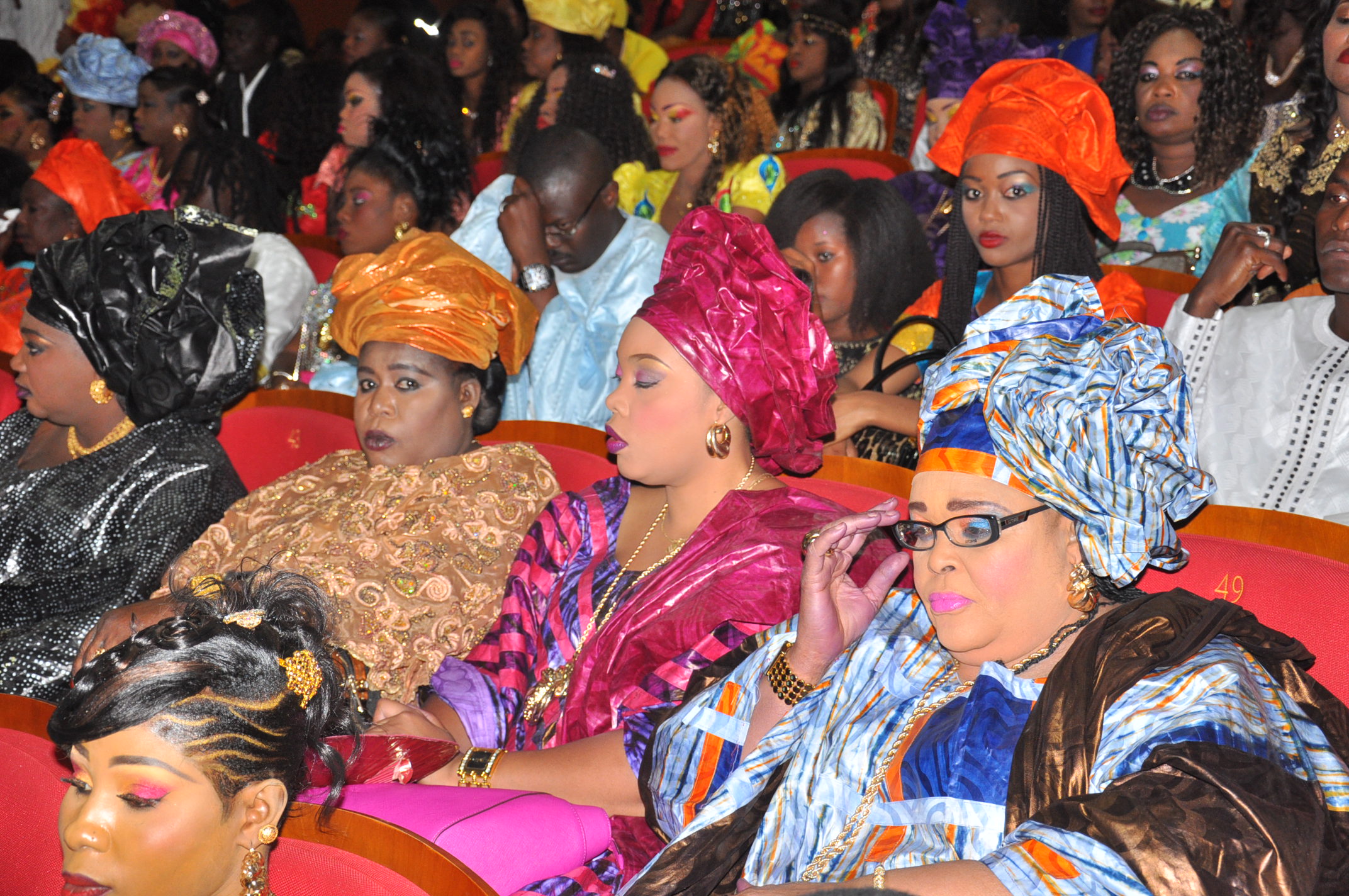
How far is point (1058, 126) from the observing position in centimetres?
326

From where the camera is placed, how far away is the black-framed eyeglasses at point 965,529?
5.77 ft

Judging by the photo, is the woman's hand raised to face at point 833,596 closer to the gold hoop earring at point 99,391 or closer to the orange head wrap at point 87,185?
the gold hoop earring at point 99,391

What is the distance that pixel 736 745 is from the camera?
2004mm

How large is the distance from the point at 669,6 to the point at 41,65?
14.5ft

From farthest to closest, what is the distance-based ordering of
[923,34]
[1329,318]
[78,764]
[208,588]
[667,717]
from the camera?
[923,34], [1329,318], [667,717], [208,588], [78,764]

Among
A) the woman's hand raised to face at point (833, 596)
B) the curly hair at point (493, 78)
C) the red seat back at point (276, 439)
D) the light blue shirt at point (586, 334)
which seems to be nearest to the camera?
the woman's hand raised to face at point (833, 596)

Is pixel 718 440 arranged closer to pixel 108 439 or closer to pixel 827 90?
pixel 108 439

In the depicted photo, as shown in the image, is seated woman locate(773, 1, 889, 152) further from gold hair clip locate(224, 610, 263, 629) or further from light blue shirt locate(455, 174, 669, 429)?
gold hair clip locate(224, 610, 263, 629)

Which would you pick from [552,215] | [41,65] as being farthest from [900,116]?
[41,65]

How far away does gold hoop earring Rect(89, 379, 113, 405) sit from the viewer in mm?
3258

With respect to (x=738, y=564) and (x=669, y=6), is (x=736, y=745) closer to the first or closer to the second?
(x=738, y=564)

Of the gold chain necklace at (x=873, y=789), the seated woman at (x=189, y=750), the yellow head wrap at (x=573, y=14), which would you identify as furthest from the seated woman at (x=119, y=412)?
the yellow head wrap at (x=573, y=14)

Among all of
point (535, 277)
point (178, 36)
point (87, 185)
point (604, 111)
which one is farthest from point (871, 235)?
point (178, 36)

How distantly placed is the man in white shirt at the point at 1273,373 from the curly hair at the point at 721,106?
8.70ft
